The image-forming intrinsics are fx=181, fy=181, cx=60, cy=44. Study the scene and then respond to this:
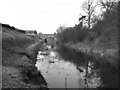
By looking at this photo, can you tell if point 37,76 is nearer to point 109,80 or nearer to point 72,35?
point 109,80

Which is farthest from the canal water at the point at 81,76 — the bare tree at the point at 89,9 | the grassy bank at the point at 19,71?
the bare tree at the point at 89,9

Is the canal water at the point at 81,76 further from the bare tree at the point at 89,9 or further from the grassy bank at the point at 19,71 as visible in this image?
the bare tree at the point at 89,9

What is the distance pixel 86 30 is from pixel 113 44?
2425 cm

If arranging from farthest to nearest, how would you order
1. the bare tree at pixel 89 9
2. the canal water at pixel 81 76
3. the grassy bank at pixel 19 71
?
the bare tree at pixel 89 9 → the canal water at pixel 81 76 → the grassy bank at pixel 19 71

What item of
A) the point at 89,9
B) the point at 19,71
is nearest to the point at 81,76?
the point at 19,71

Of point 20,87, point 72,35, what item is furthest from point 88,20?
point 20,87

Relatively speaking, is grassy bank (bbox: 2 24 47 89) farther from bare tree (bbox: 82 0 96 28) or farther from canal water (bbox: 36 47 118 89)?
bare tree (bbox: 82 0 96 28)

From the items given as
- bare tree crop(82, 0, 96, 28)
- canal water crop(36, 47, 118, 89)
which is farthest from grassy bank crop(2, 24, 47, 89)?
bare tree crop(82, 0, 96, 28)

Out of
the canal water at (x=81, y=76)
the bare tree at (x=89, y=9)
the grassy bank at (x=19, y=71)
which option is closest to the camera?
the grassy bank at (x=19, y=71)

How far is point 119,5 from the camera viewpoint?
33.4 meters

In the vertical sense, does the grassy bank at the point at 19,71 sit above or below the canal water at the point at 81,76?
above

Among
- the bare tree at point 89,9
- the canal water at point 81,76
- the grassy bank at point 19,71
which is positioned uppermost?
the bare tree at point 89,9

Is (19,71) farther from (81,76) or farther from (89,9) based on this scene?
(89,9)

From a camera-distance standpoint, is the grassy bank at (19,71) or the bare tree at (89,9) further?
the bare tree at (89,9)
